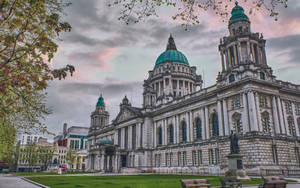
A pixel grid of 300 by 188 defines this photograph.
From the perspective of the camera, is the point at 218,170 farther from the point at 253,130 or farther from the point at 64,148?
the point at 64,148

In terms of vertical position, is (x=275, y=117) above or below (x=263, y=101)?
below

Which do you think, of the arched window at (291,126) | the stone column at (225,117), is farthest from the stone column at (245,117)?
the arched window at (291,126)

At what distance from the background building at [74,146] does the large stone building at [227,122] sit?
207 feet

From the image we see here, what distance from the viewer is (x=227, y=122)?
1735 inches

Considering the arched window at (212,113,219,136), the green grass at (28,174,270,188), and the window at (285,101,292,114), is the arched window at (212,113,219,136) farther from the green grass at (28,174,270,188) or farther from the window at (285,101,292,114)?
the green grass at (28,174,270,188)

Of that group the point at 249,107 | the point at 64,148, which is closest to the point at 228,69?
the point at 249,107

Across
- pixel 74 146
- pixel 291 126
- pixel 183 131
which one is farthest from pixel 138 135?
pixel 74 146

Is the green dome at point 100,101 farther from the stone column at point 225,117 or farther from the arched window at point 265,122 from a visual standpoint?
the arched window at point 265,122

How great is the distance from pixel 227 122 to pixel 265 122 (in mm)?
6054

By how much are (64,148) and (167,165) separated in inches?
3377

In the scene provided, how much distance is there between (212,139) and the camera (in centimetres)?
4716

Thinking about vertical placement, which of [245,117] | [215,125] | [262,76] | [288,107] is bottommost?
[215,125]

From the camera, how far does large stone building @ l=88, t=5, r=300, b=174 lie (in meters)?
39.9

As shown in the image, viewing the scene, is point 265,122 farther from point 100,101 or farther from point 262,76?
point 100,101
